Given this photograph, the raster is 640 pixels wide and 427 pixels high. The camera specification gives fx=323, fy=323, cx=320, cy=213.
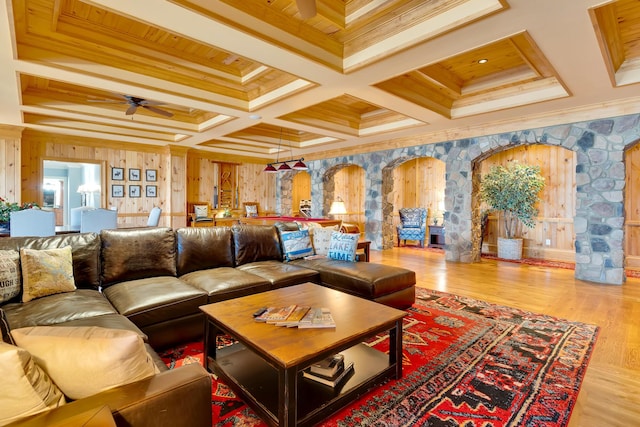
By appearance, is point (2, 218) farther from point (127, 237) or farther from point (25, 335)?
point (25, 335)

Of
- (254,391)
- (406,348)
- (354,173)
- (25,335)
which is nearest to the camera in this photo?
(25,335)

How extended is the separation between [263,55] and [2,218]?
144 inches

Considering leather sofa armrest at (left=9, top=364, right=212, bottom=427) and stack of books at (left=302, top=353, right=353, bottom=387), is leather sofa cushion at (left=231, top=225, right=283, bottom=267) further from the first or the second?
leather sofa armrest at (left=9, top=364, right=212, bottom=427)

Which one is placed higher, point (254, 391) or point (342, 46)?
point (342, 46)

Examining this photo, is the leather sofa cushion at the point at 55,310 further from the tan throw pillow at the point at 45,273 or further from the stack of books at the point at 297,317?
the stack of books at the point at 297,317

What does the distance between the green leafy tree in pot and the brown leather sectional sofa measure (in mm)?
3741

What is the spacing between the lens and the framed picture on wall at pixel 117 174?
7.23 m

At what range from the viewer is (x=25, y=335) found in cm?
101

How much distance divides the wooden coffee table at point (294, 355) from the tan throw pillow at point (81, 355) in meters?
0.67

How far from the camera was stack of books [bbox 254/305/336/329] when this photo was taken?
184 centimetres

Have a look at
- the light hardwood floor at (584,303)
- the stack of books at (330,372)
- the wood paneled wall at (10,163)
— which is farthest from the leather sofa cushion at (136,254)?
the wood paneled wall at (10,163)

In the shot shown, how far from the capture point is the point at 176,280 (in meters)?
2.87

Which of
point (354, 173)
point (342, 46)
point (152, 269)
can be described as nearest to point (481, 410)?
point (152, 269)

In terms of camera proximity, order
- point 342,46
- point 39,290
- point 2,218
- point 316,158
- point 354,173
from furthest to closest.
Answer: point 354,173 < point 316,158 < point 2,218 < point 342,46 < point 39,290
